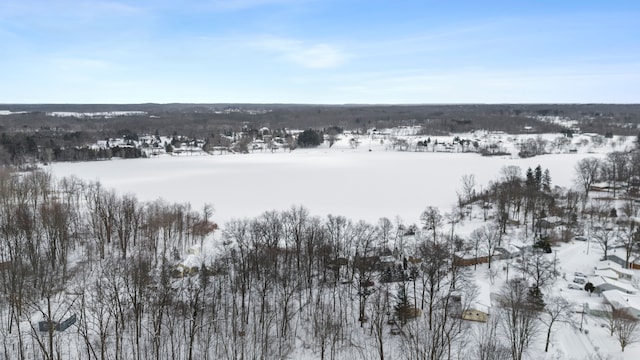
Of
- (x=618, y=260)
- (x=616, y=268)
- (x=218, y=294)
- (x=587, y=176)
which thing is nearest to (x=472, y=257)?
(x=616, y=268)

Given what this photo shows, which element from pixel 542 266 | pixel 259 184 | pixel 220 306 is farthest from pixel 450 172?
pixel 220 306

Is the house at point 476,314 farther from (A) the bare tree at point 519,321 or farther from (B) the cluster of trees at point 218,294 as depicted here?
(A) the bare tree at point 519,321

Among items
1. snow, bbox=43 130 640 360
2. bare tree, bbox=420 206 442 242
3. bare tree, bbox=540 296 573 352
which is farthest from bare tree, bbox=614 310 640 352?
bare tree, bbox=420 206 442 242

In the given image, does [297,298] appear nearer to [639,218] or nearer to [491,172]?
[639,218]

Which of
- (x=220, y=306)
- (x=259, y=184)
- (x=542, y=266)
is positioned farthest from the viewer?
(x=259, y=184)

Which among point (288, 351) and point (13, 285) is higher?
point (13, 285)

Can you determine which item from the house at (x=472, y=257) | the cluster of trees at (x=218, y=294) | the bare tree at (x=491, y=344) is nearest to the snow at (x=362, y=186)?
the house at (x=472, y=257)

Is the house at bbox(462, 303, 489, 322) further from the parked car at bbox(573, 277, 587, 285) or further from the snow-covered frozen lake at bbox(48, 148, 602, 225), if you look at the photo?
the snow-covered frozen lake at bbox(48, 148, 602, 225)
